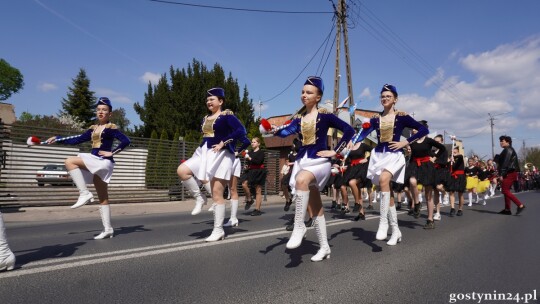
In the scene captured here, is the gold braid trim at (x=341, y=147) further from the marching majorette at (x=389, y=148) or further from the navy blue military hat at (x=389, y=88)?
the navy blue military hat at (x=389, y=88)

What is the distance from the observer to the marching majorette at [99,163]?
5828mm

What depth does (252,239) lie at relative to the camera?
6.02 m

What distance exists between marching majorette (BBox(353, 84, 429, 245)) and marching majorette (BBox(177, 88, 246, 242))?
188 cm

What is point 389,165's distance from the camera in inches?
223

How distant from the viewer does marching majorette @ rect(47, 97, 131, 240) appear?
5828mm

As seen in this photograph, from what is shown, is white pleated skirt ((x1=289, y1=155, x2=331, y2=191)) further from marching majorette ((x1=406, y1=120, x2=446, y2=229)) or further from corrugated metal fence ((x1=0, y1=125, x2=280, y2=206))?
corrugated metal fence ((x1=0, y1=125, x2=280, y2=206))

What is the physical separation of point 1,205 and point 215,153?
8861mm

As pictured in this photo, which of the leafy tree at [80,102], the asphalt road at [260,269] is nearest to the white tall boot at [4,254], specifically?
the asphalt road at [260,269]

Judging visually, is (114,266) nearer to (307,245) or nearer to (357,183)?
(307,245)

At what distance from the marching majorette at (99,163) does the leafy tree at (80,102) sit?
159 feet

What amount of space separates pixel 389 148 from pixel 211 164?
8.68 feet

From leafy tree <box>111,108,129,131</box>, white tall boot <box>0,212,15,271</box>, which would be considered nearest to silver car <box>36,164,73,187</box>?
white tall boot <box>0,212,15,271</box>

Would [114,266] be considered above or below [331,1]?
below

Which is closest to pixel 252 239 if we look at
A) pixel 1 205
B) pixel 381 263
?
pixel 381 263
